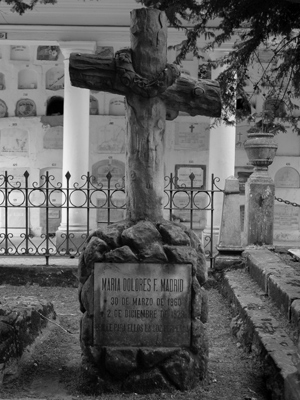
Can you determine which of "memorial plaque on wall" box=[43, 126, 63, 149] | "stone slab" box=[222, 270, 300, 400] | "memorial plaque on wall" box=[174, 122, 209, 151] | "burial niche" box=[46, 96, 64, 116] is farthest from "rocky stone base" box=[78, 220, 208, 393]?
"burial niche" box=[46, 96, 64, 116]

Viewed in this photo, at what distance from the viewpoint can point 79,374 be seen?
10.6 feet

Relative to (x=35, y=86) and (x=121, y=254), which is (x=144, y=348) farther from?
(x=35, y=86)

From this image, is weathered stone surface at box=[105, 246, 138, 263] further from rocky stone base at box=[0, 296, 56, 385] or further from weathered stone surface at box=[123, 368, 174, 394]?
rocky stone base at box=[0, 296, 56, 385]

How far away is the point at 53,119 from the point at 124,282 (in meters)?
10.1

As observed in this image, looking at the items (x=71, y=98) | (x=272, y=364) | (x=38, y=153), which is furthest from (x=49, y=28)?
(x=272, y=364)

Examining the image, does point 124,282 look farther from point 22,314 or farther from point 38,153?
point 38,153

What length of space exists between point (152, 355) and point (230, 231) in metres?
3.33

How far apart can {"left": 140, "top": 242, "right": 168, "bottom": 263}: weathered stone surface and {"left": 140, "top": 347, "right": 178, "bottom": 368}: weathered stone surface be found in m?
0.51

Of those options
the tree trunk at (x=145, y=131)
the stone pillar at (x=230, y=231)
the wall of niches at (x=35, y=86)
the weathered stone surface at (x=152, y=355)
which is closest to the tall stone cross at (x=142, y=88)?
the tree trunk at (x=145, y=131)

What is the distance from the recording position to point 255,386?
3.13 metres

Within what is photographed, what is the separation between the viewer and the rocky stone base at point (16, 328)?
3.19 m

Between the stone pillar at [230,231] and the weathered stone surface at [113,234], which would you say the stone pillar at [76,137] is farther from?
the weathered stone surface at [113,234]

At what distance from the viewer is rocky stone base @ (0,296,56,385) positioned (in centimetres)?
319

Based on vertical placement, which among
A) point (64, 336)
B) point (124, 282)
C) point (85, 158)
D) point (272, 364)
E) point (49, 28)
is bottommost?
point (64, 336)
